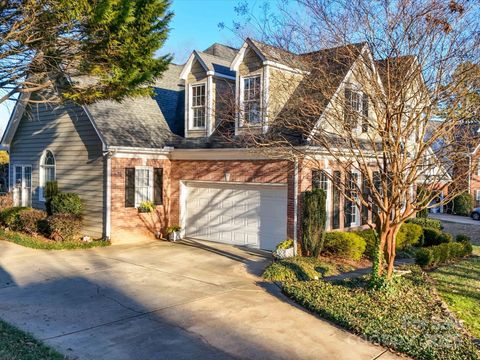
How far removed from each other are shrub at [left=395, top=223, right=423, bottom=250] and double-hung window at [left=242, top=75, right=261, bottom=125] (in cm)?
687

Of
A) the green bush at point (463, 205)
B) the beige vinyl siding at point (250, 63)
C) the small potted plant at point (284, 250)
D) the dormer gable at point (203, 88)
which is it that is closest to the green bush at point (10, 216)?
the dormer gable at point (203, 88)

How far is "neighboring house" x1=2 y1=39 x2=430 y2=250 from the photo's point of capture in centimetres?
1374

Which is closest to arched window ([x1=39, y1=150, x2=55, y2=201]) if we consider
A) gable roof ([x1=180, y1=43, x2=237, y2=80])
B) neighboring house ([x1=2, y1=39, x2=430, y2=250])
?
neighboring house ([x1=2, y1=39, x2=430, y2=250])

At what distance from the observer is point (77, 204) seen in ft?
52.2

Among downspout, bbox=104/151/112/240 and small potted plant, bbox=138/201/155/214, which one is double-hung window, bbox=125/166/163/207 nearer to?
small potted plant, bbox=138/201/155/214

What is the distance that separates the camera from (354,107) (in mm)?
9883

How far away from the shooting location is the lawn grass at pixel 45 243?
46.8 ft

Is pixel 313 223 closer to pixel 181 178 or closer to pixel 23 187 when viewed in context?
pixel 181 178

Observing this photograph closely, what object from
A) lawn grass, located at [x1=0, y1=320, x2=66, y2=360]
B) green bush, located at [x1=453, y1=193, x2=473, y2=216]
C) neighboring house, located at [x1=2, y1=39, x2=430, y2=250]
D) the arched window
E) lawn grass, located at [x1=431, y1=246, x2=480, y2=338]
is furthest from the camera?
green bush, located at [x1=453, y1=193, x2=473, y2=216]

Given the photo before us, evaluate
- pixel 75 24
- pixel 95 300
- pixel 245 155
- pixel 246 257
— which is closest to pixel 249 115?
pixel 245 155

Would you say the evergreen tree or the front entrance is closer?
the evergreen tree

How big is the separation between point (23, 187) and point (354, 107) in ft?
53.2

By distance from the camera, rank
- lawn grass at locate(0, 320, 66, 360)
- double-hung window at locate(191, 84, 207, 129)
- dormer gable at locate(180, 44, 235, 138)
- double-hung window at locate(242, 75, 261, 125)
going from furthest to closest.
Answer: double-hung window at locate(191, 84, 207, 129)
dormer gable at locate(180, 44, 235, 138)
double-hung window at locate(242, 75, 261, 125)
lawn grass at locate(0, 320, 66, 360)

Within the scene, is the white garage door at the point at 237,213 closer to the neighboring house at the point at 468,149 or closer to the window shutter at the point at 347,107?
the window shutter at the point at 347,107
